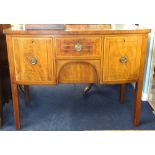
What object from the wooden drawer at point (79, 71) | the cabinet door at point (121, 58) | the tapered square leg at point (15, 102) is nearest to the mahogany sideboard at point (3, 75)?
the tapered square leg at point (15, 102)

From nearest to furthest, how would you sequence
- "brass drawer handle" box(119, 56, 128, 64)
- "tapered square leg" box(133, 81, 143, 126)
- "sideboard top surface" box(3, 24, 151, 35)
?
"sideboard top surface" box(3, 24, 151, 35)
"brass drawer handle" box(119, 56, 128, 64)
"tapered square leg" box(133, 81, 143, 126)

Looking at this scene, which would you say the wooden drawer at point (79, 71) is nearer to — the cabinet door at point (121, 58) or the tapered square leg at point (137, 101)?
the cabinet door at point (121, 58)

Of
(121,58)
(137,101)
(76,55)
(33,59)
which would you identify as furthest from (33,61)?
(137,101)

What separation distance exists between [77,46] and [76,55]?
59mm

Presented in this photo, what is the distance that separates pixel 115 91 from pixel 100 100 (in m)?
0.28

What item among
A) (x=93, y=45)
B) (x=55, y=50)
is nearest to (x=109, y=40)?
(x=93, y=45)

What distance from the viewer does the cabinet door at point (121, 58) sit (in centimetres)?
142

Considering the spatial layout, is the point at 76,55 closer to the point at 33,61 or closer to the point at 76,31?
the point at 76,31

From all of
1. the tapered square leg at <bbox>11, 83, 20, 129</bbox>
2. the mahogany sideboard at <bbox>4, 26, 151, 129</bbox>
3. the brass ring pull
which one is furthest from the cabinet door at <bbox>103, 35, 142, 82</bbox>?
the tapered square leg at <bbox>11, 83, 20, 129</bbox>

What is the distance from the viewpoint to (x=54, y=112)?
6.21 feet

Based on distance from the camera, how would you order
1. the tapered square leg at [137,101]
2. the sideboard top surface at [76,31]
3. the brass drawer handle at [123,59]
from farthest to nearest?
the tapered square leg at [137,101] → the brass drawer handle at [123,59] → the sideboard top surface at [76,31]

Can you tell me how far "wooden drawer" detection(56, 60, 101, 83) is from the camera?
146 centimetres

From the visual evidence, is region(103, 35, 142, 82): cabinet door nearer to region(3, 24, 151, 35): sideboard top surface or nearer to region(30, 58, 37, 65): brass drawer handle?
region(3, 24, 151, 35): sideboard top surface
